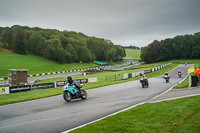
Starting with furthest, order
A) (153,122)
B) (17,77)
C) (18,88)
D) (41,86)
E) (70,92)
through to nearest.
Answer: (17,77) < (41,86) < (18,88) < (70,92) < (153,122)

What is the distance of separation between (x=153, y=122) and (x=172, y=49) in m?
109

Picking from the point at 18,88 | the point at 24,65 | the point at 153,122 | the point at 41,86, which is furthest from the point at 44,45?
the point at 153,122

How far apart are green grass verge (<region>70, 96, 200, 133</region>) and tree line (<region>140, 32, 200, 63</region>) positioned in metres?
97.6

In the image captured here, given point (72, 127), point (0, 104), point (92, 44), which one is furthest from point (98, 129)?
point (92, 44)

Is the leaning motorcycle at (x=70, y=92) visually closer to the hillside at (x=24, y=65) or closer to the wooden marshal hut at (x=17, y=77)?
the wooden marshal hut at (x=17, y=77)

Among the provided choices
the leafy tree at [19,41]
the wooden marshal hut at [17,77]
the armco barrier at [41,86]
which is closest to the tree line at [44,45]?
the leafy tree at [19,41]

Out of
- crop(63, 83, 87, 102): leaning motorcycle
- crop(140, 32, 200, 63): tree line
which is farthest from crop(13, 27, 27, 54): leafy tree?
crop(63, 83, 87, 102): leaning motorcycle

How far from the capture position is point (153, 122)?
21.6ft

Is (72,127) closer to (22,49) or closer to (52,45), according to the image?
(52,45)

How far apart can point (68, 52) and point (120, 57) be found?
65.2 meters

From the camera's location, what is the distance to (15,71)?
28.0 metres

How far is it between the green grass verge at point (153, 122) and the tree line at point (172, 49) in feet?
320

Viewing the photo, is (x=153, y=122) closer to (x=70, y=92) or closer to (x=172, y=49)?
(x=70, y=92)

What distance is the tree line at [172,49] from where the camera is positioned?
99.7m
